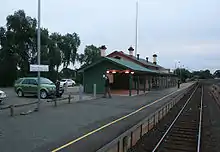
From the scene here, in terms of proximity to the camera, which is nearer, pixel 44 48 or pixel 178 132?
pixel 178 132

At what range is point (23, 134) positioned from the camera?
914cm

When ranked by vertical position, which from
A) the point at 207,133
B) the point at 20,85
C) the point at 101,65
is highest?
the point at 101,65

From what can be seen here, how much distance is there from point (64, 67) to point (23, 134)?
64959mm

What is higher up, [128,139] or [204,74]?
[204,74]

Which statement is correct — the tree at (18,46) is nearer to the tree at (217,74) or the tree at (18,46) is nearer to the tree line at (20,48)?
the tree line at (20,48)

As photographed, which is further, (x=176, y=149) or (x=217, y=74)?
(x=217, y=74)

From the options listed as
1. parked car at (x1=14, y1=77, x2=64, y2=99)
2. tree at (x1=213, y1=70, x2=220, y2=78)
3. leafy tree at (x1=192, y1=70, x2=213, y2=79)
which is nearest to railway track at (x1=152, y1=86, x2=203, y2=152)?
parked car at (x1=14, y1=77, x2=64, y2=99)

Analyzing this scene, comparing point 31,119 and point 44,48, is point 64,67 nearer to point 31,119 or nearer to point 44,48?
point 44,48

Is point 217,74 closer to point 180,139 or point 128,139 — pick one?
point 180,139

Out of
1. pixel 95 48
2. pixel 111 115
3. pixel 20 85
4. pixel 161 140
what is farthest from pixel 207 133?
pixel 95 48

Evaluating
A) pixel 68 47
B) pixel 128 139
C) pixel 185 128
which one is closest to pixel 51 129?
pixel 128 139

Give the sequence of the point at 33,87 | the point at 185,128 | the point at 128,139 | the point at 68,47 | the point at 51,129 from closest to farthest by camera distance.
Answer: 1. the point at 128,139
2. the point at 51,129
3. the point at 185,128
4. the point at 33,87
5. the point at 68,47

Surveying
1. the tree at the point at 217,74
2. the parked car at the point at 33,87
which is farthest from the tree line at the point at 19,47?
the tree at the point at 217,74

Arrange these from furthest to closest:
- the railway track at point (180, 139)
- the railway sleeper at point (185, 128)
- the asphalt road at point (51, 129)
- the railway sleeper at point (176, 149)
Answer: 1. the railway sleeper at point (185, 128)
2. the railway track at point (180, 139)
3. the railway sleeper at point (176, 149)
4. the asphalt road at point (51, 129)
